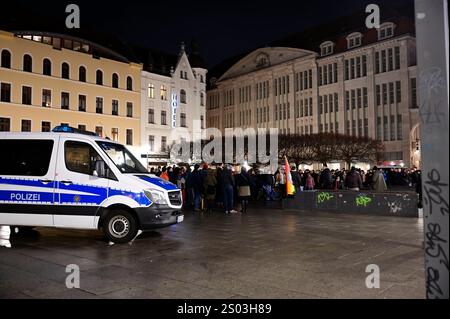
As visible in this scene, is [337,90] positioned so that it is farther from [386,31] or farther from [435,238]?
[435,238]

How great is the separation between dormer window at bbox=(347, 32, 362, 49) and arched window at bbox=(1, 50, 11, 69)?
40.6 meters

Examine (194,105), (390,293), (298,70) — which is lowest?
(390,293)

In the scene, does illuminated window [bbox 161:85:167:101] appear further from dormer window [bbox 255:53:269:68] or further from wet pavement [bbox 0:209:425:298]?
wet pavement [bbox 0:209:425:298]

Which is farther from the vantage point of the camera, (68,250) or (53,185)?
(53,185)

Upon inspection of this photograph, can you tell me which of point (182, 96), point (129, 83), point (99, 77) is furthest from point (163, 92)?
point (99, 77)

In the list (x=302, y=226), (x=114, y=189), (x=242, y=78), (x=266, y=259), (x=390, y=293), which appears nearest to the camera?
(x=390, y=293)

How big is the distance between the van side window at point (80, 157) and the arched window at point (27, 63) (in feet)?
119

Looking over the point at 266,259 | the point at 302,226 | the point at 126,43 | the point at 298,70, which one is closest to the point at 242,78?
the point at 298,70

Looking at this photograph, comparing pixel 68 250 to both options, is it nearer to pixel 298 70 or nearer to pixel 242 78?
pixel 298 70

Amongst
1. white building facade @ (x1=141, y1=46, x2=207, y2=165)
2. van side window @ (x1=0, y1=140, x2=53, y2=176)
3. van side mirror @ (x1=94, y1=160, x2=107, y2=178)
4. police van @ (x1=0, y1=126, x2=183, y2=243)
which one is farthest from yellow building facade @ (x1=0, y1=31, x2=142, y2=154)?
van side mirror @ (x1=94, y1=160, x2=107, y2=178)

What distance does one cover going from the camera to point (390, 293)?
559 centimetres

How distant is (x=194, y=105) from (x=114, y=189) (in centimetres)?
5079

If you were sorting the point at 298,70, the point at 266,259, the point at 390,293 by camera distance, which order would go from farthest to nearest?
the point at 298,70 < the point at 266,259 < the point at 390,293

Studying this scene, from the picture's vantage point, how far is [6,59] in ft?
131
